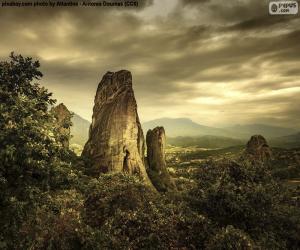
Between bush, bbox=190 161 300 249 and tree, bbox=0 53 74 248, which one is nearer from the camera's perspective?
tree, bbox=0 53 74 248

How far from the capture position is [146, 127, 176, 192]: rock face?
9588cm

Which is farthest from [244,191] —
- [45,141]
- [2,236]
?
[2,236]

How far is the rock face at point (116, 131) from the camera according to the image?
269 feet

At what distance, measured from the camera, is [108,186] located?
1614 inches

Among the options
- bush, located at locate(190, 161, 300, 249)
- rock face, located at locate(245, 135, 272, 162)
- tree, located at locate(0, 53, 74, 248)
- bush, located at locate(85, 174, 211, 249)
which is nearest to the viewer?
tree, located at locate(0, 53, 74, 248)

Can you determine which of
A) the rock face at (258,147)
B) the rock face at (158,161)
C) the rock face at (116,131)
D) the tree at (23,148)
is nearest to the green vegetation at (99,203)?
the tree at (23,148)

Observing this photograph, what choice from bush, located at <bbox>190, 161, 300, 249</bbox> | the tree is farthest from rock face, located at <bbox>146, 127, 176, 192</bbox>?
the tree

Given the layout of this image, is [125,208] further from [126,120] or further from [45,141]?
[126,120]

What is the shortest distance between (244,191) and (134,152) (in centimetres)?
5385

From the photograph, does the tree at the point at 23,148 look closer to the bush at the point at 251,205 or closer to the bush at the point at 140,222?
the bush at the point at 140,222

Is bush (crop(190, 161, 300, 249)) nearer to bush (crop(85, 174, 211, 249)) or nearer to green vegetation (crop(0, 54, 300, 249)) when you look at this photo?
green vegetation (crop(0, 54, 300, 249))

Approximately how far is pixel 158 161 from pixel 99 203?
6835 centimetres

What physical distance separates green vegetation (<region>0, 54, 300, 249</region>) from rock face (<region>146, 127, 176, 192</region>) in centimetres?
5279

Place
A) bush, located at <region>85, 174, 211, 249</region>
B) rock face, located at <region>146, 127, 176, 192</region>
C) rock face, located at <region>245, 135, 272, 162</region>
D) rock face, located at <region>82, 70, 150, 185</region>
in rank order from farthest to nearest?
rock face, located at <region>245, 135, 272, 162</region> < rock face, located at <region>146, 127, 176, 192</region> < rock face, located at <region>82, 70, 150, 185</region> < bush, located at <region>85, 174, 211, 249</region>
